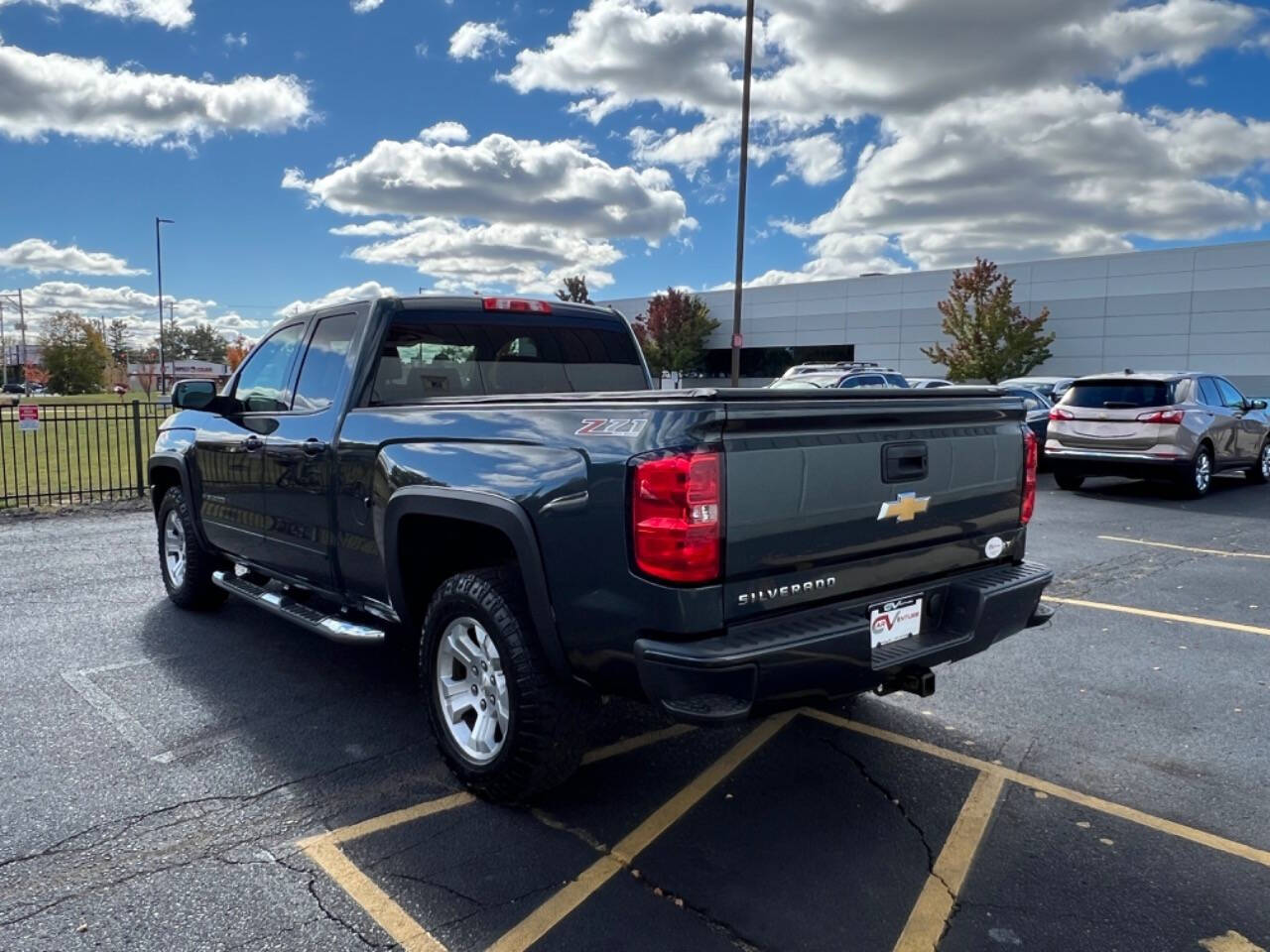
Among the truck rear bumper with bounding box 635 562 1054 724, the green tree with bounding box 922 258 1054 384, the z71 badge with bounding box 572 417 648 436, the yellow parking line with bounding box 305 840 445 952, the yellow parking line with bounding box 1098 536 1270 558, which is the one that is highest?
the green tree with bounding box 922 258 1054 384

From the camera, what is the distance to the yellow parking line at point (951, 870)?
262 centimetres

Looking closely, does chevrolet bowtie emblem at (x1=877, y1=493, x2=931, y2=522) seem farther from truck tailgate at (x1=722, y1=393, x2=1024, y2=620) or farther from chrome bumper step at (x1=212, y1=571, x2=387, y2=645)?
chrome bumper step at (x1=212, y1=571, x2=387, y2=645)

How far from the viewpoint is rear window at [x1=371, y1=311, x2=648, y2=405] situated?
4344 millimetres

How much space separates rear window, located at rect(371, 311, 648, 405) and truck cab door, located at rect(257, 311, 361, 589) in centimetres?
25

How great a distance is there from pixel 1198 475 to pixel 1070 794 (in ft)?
34.3

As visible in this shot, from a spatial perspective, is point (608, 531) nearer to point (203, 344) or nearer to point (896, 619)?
point (896, 619)

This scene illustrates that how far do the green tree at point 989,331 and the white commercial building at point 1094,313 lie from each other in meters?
1.48

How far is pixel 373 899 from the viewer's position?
2.78 m

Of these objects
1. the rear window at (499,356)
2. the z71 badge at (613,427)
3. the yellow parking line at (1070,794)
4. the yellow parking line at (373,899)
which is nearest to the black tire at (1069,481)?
the rear window at (499,356)

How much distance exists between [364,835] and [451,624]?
2.60 ft

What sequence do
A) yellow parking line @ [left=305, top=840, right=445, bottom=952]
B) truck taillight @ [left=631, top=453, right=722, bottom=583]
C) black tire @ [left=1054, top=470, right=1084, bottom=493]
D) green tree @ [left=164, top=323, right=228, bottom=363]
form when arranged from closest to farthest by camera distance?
1. yellow parking line @ [left=305, top=840, right=445, bottom=952]
2. truck taillight @ [left=631, top=453, right=722, bottom=583]
3. black tire @ [left=1054, top=470, right=1084, bottom=493]
4. green tree @ [left=164, top=323, right=228, bottom=363]

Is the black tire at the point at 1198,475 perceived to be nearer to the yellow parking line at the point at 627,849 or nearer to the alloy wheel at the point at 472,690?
the yellow parking line at the point at 627,849

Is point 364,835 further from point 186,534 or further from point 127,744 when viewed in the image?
point 186,534

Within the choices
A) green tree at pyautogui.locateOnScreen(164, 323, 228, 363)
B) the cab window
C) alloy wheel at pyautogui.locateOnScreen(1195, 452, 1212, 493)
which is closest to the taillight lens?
the cab window
